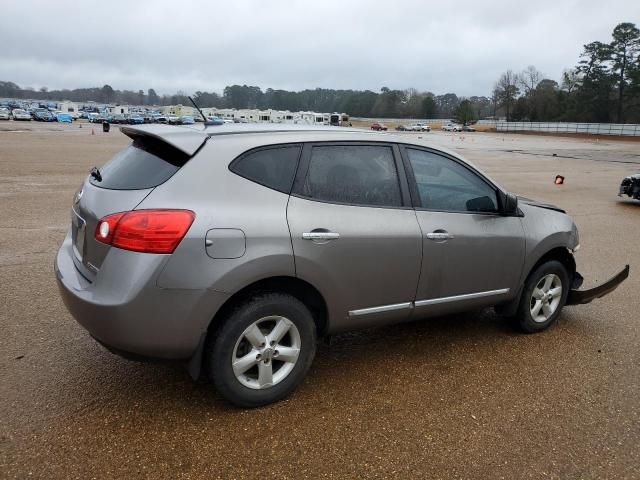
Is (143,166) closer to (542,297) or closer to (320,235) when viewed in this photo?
(320,235)

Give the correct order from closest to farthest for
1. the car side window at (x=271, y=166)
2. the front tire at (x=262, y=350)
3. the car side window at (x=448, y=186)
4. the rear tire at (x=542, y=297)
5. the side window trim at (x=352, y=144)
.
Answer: the front tire at (x=262, y=350) < the car side window at (x=271, y=166) < the side window trim at (x=352, y=144) < the car side window at (x=448, y=186) < the rear tire at (x=542, y=297)

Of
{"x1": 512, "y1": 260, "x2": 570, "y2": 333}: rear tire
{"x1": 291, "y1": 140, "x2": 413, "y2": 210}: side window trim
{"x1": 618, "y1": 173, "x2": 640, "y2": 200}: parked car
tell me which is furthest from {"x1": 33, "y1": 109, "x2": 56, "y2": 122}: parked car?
{"x1": 512, "y1": 260, "x2": 570, "y2": 333}: rear tire

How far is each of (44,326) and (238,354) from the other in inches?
81.8

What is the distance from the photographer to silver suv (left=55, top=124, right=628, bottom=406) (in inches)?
111

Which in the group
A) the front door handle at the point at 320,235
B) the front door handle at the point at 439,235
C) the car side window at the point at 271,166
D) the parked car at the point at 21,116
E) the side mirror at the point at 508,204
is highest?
the parked car at the point at 21,116

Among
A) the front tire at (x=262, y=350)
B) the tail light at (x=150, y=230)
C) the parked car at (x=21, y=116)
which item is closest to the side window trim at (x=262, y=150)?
the tail light at (x=150, y=230)

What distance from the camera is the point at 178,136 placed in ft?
10.4

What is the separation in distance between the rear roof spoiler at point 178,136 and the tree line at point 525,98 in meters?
39.2

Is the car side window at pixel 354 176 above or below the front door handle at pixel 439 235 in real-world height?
above

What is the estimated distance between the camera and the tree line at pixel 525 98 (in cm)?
8962

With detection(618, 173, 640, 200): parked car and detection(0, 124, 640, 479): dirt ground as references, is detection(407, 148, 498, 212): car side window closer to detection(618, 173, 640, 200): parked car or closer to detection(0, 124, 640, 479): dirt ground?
detection(0, 124, 640, 479): dirt ground

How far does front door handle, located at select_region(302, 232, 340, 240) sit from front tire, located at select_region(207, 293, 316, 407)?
380mm

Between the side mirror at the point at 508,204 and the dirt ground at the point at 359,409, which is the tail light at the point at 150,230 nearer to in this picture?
the dirt ground at the point at 359,409

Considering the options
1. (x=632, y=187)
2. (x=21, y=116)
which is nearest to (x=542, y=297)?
(x=632, y=187)
